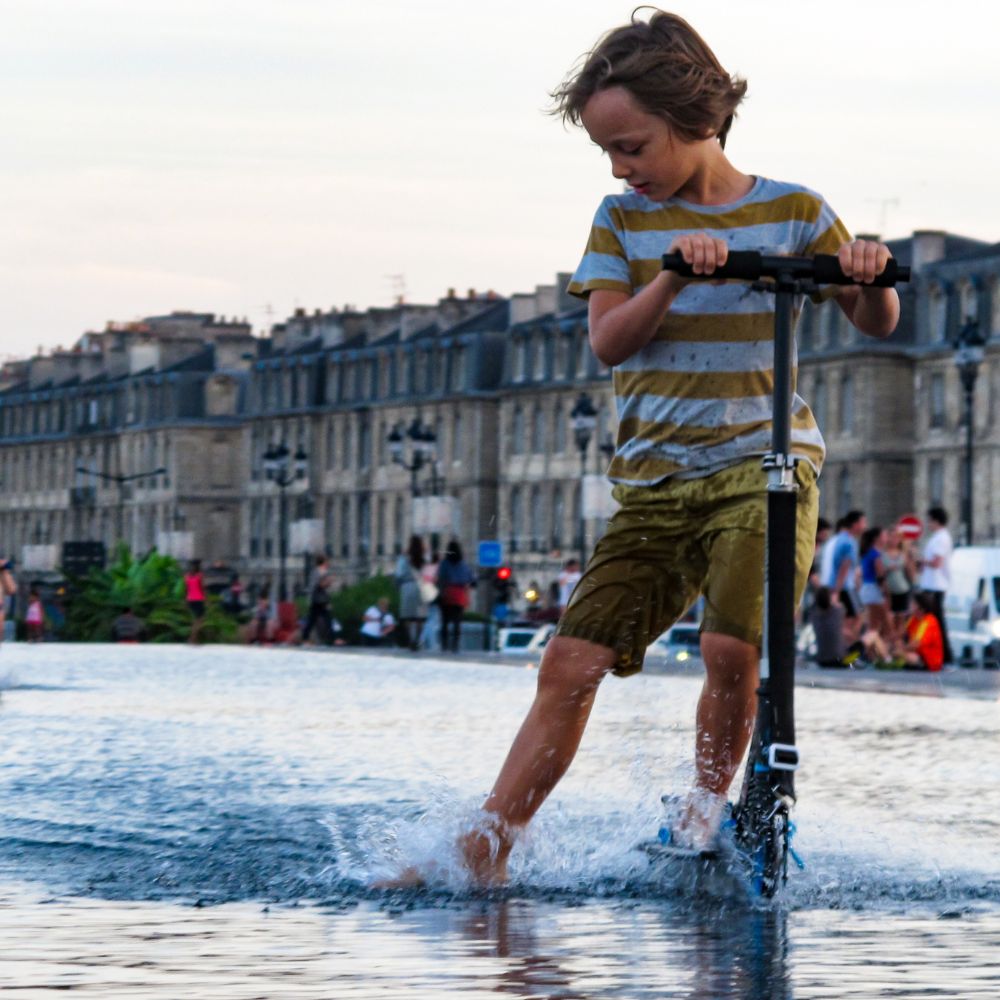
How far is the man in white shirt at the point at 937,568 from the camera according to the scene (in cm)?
2552

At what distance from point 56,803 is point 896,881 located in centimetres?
291

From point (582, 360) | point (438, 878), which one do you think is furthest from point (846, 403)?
point (438, 878)

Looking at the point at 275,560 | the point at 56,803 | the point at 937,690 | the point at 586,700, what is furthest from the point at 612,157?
the point at 275,560

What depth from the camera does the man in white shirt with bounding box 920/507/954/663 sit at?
25.5 m

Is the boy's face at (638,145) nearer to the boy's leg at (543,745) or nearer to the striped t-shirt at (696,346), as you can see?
the striped t-shirt at (696,346)

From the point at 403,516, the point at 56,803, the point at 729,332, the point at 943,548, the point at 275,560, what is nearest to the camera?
the point at 729,332

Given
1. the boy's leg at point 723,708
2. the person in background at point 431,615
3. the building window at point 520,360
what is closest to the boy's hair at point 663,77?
the boy's leg at point 723,708

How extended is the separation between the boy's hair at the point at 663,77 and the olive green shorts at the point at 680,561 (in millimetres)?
688

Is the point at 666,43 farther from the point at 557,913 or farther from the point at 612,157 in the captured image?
the point at 557,913

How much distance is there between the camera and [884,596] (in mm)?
26141

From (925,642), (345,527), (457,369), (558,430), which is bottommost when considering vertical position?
(925,642)

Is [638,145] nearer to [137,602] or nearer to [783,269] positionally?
[783,269]

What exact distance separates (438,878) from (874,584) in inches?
781

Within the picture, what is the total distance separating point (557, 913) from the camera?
231 inches
